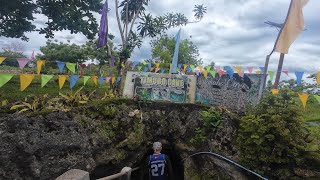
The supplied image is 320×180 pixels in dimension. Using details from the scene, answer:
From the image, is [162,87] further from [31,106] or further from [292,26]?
[292,26]

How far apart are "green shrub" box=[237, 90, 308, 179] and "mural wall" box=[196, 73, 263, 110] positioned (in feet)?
7.60

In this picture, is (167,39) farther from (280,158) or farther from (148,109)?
(280,158)

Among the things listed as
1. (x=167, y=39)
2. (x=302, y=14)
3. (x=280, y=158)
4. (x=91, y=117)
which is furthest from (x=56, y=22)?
(x=167, y=39)

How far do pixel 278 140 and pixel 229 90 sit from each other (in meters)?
3.29

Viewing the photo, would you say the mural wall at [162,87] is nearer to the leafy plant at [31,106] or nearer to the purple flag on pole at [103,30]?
the leafy plant at [31,106]

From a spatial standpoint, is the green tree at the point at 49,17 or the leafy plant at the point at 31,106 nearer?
the leafy plant at the point at 31,106

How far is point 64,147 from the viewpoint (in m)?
6.22

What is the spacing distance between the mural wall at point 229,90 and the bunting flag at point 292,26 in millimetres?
1664

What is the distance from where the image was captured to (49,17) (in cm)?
1395

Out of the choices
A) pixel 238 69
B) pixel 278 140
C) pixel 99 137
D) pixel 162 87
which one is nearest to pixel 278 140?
pixel 278 140

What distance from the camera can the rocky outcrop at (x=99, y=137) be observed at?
5633 mm

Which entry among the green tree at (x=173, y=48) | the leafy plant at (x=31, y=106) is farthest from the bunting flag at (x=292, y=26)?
the green tree at (x=173, y=48)

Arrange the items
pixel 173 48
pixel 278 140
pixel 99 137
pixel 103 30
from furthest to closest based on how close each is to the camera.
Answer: pixel 173 48, pixel 103 30, pixel 99 137, pixel 278 140

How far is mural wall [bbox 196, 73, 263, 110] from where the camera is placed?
26.5 ft
